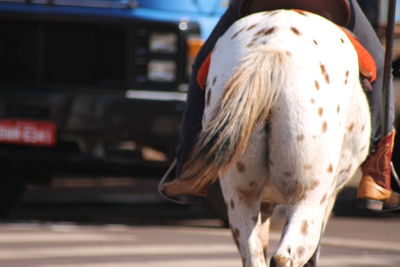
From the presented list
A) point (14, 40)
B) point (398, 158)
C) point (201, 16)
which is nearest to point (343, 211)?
point (201, 16)

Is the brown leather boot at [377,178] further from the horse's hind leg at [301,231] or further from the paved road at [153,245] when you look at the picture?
the paved road at [153,245]

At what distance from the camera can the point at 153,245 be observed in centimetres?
911

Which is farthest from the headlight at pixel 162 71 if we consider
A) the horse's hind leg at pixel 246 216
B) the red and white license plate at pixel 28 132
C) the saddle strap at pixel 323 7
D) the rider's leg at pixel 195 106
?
the horse's hind leg at pixel 246 216

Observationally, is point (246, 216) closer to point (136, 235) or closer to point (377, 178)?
point (377, 178)

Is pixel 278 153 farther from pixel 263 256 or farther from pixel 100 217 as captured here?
pixel 100 217

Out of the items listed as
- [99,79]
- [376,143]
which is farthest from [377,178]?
[99,79]

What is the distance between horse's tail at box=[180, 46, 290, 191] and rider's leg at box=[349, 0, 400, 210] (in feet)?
2.47

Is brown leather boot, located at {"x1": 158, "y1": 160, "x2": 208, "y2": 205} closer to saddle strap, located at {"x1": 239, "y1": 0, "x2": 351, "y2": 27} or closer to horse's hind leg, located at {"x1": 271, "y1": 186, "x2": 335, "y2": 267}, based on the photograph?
horse's hind leg, located at {"x1": 271, "y1": 186, "x2": 335, "y2": 267}

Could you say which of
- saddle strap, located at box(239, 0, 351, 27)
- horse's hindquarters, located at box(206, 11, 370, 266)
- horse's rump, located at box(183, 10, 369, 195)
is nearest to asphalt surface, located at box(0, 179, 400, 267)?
saddle strap, located at box(239, 0, 351, 27)

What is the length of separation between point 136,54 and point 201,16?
0.63 metres

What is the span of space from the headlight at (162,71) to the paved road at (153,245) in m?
1.29

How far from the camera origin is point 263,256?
15.4 feet

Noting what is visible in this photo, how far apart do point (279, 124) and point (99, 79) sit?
5667 mm

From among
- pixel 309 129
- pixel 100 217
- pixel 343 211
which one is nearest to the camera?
pixel 309 129
